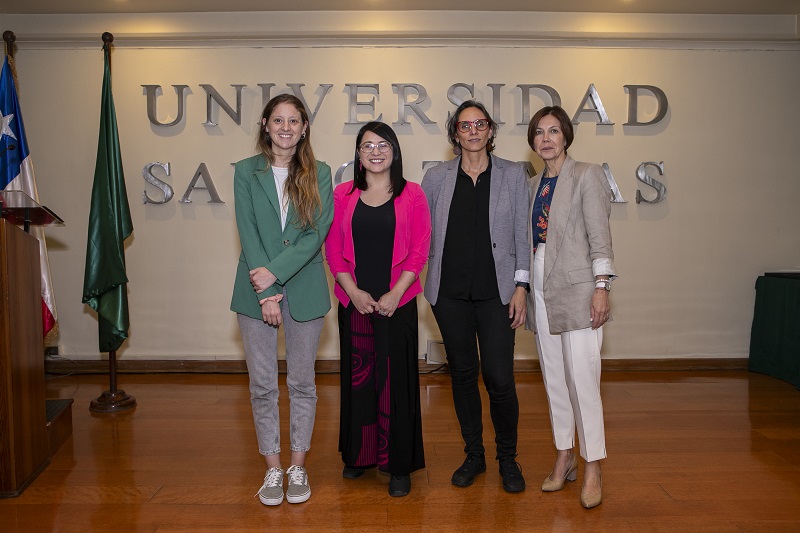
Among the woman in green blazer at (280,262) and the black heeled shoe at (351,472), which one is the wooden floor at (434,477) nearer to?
the black heeled shoe at (351,472)

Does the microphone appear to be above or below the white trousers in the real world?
above

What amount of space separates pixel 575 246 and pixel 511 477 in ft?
A: 3.45

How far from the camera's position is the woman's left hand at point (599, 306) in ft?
8.75

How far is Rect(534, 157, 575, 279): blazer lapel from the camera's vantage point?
109 inches

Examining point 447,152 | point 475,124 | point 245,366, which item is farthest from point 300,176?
point 245,366

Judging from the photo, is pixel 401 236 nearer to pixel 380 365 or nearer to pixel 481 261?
pixel 481 261

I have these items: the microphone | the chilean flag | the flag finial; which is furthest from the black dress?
the flag finial

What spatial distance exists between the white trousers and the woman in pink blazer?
54 cm

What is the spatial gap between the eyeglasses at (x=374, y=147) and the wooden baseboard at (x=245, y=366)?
2.95 m

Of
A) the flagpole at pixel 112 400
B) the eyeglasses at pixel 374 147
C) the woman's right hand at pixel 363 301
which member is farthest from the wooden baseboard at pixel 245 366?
the eyeglasses at pixel 374 147

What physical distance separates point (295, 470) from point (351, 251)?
97cm

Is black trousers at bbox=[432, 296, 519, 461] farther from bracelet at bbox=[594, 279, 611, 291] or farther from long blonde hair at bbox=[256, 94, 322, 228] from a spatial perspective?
long blonde hair at bbox=[256, 94, 322, 228]

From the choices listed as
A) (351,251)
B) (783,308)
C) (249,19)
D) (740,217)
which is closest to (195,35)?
(249,19)

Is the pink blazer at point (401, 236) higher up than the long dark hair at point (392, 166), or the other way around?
the long dark hair at point (392, 166)
